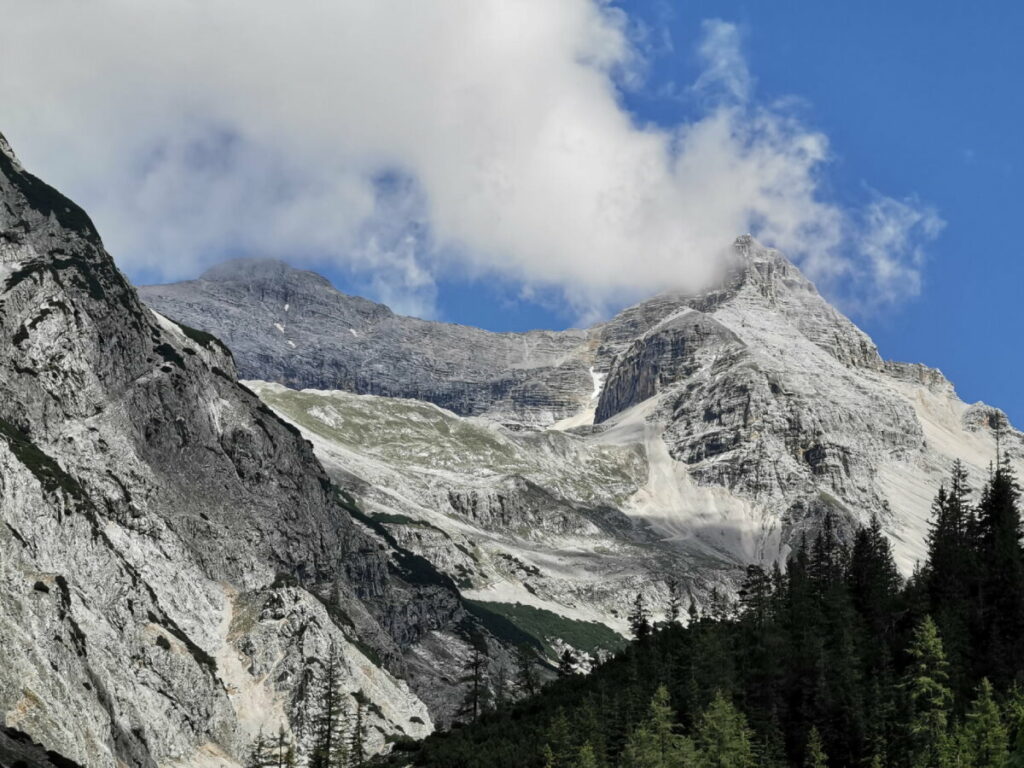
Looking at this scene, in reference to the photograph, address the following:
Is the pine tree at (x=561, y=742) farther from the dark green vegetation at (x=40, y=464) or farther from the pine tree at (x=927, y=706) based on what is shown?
the dark green vegetation at (x=40, y=464)

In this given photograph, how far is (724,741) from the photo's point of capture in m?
89.6

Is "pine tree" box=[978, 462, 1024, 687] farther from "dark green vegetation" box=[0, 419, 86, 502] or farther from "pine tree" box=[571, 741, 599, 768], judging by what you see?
Result: "dark green vegetation" box=[0, 419, 86, 502]

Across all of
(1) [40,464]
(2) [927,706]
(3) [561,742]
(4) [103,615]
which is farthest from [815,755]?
(1) [40,464]

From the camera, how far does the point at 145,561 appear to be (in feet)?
606

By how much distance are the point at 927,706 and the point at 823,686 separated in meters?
12.3

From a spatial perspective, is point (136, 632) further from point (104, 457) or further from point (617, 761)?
point (617, 761)

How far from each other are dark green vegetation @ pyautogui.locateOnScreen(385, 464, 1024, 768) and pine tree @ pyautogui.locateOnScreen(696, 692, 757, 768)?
6.8 inches

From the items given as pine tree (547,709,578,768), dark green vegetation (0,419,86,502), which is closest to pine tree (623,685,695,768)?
pine tree (547,709,578,768)

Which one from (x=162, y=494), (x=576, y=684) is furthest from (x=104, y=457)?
(x=576, y=684)

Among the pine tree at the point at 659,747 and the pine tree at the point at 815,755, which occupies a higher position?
the pine tree at the point at 815,755

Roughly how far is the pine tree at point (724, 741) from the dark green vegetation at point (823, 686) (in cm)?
17

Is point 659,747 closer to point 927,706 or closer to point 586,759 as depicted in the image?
point 586,759

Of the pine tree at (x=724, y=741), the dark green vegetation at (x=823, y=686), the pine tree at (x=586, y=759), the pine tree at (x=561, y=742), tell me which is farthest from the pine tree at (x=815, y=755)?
the pine tree at (x=561, y=742)

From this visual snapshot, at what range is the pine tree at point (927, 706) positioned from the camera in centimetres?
8688
